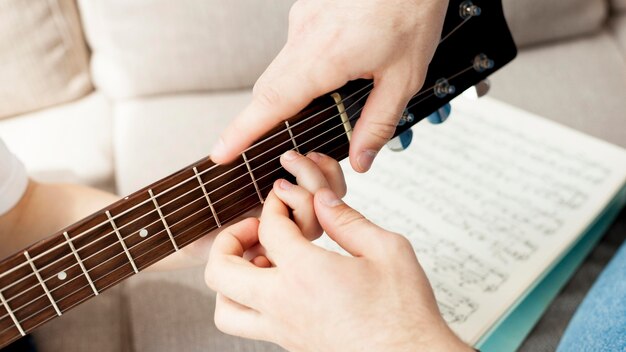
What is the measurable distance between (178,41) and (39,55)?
271mm

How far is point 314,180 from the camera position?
700 millimetres

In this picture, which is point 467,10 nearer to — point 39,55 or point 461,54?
point 461,54

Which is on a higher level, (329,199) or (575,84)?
(329,199)

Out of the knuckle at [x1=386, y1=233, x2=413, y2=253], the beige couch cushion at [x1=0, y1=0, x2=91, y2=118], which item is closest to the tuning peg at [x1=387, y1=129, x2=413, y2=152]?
the knuckle at [x1=386, y1=233, x2=413, y2=253]

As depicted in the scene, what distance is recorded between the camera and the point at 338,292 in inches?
22.9

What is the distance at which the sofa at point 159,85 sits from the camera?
1.17m

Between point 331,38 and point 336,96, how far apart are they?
3.0 inches

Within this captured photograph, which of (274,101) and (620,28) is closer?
(274,101)

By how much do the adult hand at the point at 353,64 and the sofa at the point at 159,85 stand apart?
1.41 ft

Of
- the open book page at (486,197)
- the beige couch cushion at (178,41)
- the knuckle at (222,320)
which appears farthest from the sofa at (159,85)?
the knuckle at (222,320)

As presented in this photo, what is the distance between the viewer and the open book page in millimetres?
985

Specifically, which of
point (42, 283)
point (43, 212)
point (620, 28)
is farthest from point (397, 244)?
point (620, 28)

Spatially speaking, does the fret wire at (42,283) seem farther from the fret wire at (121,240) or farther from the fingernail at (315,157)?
the fingernail at (315,157)

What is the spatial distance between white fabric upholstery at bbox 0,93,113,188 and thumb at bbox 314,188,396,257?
26.4 inches
